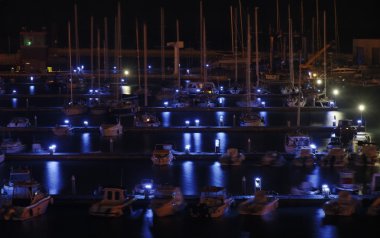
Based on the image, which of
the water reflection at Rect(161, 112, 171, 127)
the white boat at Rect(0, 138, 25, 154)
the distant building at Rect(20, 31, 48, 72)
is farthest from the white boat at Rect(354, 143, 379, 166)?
the distant building at Rect(20, 31, 48, 72)

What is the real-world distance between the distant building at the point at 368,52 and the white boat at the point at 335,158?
32808mm

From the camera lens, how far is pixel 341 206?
12641 millimetres

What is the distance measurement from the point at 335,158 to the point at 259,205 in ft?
15.4

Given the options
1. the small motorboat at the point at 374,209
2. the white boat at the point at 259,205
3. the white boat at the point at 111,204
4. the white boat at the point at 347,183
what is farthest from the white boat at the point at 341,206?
the white boat at the point at 111,204

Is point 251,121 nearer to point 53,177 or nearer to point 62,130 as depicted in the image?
point 62,130

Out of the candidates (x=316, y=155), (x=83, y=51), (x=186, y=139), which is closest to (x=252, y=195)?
(x=316, y=155)

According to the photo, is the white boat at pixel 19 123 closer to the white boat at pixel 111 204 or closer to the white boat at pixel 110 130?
the white boat at pixel 110 130

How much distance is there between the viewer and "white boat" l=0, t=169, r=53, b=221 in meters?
12.5

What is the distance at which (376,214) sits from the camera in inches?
496

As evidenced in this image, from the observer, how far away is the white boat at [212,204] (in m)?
12.5

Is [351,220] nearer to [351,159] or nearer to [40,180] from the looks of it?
[351,159]

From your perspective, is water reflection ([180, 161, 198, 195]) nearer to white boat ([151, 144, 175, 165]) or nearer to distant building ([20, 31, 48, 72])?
white boat ([151, 144, 175, 165])

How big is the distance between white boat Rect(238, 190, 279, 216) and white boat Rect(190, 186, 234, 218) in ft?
0.86

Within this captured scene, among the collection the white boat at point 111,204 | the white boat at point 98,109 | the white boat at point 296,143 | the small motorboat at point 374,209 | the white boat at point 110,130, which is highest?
the white boat at point 98,109
